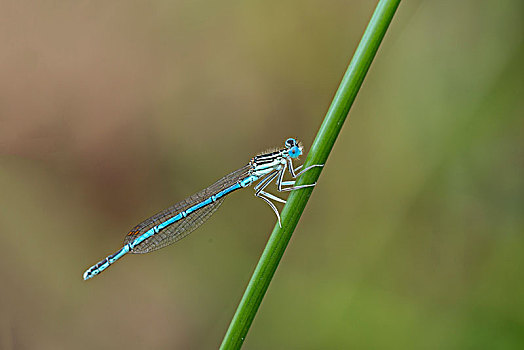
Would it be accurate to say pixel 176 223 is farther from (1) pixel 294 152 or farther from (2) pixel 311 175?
(2) pixel 311 175

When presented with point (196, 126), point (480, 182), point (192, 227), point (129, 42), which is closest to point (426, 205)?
point (480, 182)

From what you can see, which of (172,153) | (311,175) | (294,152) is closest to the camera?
(311,175)

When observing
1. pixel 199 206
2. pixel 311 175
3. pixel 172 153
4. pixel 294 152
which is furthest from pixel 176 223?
pixel 311 175

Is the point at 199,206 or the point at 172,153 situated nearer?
the point at 199,206

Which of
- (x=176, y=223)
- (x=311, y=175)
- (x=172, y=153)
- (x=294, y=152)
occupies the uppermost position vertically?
(x=172, y=153)

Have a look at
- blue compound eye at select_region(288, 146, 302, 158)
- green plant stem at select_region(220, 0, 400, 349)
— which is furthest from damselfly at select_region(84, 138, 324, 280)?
green plant stem at select_region(220, 0, 400, 349)

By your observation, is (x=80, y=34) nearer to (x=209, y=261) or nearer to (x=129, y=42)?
(x=129, y=42)

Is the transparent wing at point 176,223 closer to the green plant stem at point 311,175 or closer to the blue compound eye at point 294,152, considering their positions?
the blue compound eye at point 294,152
